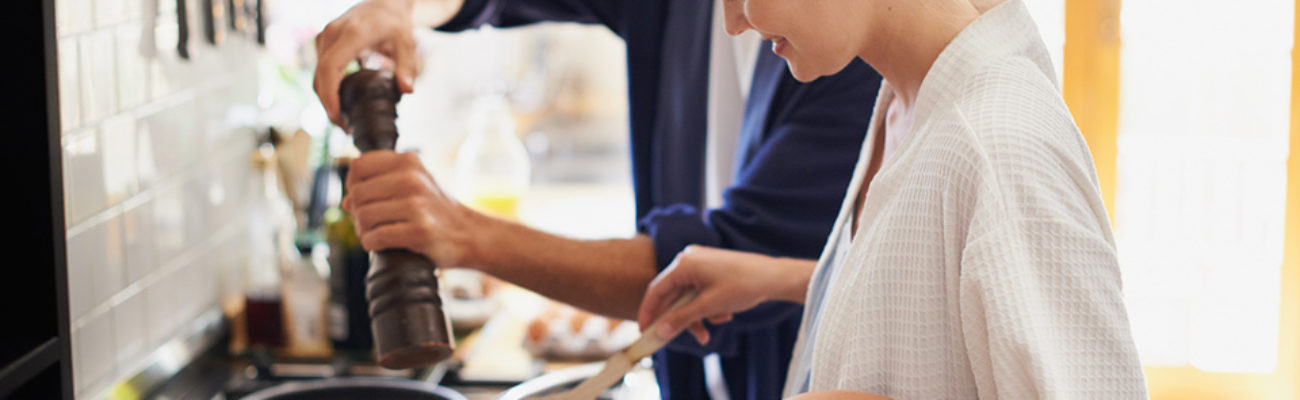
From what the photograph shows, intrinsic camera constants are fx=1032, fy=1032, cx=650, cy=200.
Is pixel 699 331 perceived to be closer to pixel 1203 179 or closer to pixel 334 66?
pixel 334 66

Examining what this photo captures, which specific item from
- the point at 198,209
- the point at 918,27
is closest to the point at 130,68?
the point at 198,209

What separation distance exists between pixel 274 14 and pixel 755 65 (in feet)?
3.97

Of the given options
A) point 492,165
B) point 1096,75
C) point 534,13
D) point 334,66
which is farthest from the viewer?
point 1096,75

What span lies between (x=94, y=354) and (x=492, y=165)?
956mm

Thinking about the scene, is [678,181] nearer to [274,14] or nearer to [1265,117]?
[274,14]

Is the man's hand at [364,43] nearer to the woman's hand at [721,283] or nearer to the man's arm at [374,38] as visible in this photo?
the man's arm at [374,38]

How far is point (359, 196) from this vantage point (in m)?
0.88

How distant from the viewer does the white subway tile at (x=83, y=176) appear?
103 cm

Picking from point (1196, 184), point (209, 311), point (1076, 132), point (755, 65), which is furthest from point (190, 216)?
point (1196, 184)

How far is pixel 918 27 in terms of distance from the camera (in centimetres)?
61

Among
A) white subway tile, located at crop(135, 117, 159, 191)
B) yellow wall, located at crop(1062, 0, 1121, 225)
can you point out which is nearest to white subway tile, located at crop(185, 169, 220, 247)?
white subway tile, located at crop(135, 117, 159, 191)

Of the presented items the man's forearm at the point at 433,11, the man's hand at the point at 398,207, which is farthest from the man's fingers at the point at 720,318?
the man's forearm at the point at 433,11

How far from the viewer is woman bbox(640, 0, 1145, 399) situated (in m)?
0.47

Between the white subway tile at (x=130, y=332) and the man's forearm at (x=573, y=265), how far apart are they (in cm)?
48
